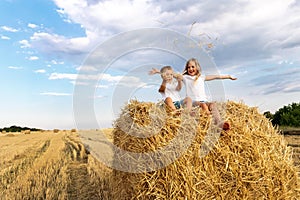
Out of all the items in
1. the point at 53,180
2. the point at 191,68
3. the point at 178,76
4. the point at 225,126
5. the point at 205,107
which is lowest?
the point at 53,180

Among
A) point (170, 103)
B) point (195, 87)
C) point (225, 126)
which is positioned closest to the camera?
point (225, 126)

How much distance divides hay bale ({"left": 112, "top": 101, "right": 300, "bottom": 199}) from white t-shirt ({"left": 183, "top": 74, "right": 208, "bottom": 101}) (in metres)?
0.57

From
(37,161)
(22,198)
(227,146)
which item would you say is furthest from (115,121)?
(37,161)

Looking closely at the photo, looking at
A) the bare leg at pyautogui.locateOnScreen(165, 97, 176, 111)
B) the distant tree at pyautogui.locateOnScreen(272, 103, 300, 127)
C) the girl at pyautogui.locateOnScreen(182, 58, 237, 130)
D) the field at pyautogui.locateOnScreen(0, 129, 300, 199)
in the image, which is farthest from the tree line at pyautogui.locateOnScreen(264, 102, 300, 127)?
the bare leg at pyautogui.locateOnScreen(165, 97, 176, 111)

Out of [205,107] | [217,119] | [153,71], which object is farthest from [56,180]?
[217,119]

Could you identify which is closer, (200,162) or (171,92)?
(200,162)

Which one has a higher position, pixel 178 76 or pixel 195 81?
pixel 178 76

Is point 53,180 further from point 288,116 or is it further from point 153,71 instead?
point 288,116

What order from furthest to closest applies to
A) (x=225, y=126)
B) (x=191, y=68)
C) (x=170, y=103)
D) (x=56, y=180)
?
1. (x=56, y=180)
2. (x=191, y=68)
3. (x=170, y=103)
4. (x=225, y=126)

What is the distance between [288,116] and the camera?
23.9 meters

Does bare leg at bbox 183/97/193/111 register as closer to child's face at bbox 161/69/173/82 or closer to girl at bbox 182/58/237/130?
girl at bbox 182/58/237/130

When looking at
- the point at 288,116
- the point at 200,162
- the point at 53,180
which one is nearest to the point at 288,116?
the point at 288,116

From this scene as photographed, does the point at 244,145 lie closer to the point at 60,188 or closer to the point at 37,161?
the point at 60,188

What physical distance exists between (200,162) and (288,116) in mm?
21391
